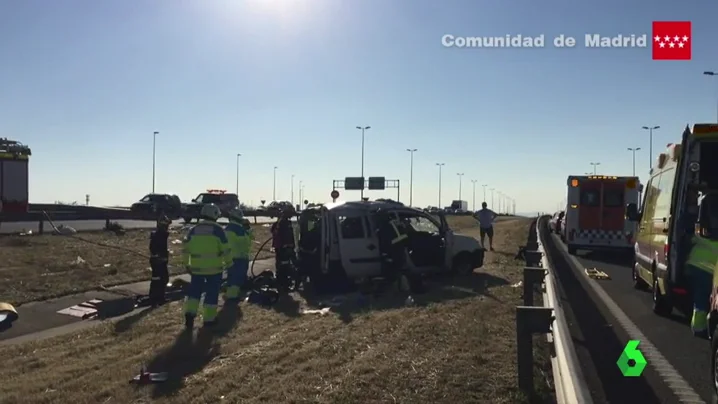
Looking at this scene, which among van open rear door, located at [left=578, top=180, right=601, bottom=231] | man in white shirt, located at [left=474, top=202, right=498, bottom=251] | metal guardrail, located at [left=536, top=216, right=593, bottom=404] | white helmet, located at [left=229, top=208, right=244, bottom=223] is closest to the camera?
metal guardrail, located at [left=536, top=216, right=593, bottom=404]

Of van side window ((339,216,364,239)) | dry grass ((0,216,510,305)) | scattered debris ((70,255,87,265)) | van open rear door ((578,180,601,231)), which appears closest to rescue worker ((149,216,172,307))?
dry grass ((0,216,510,305))

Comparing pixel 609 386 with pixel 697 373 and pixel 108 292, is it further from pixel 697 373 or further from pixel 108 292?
pixel 108 292

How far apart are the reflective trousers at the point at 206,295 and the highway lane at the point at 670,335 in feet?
19.1

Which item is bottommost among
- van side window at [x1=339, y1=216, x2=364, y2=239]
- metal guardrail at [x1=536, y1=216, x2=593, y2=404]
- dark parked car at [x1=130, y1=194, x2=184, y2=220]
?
metal guardrail at [x1=536, y1=216, x2=593, y2=404]

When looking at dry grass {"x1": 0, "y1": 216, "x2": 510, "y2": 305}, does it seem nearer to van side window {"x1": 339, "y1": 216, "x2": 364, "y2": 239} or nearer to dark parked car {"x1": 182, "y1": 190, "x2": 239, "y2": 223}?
van side window {"x1": 339, "y1": 216, "x2": 364, "y2": 239}

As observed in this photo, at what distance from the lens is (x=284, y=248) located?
13727 millimetres

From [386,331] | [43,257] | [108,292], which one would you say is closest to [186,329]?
[386,331]

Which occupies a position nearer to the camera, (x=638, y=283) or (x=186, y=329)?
(x=186, y=329)

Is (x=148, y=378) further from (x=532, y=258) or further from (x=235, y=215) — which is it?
(x=532, y=258)

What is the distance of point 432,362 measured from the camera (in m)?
6.65

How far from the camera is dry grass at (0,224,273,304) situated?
1331 centimetres

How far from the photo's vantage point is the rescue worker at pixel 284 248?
13523mm

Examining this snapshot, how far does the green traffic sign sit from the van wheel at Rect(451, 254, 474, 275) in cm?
676

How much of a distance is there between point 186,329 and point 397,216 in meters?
5.46
